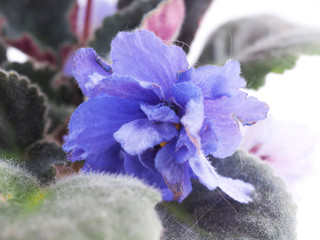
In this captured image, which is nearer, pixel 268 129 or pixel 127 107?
pixel 127 107

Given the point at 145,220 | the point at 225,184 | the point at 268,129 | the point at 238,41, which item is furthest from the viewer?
the point at 238,41

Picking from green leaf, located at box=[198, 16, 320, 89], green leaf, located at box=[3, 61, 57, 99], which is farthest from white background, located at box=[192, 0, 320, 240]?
green leaf, located at box=[3, 61, 57, 99]

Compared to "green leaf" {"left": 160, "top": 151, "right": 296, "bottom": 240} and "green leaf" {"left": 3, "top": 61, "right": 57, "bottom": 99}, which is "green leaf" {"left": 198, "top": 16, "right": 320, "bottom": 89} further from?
"green leaf" {"left": 3, "top": 61, "right": 57, "bottom": 99}

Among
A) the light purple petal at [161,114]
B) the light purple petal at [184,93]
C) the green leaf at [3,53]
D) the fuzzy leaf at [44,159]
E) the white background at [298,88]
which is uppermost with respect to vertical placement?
the light purple petal at [184,93]

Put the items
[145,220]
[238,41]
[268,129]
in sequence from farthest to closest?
[238,41] < [268,129] < [145,220]

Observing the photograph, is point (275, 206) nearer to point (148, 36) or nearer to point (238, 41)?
point (148, 36)

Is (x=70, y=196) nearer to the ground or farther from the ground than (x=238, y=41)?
farther from the ground

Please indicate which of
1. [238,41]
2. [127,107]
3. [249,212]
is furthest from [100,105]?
[238,41]

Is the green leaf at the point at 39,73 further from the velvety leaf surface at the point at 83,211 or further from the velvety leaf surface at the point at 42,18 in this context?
the velvety leaf surface at the point at 83,211

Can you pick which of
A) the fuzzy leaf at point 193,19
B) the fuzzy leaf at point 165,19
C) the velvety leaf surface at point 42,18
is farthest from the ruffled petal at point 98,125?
the velvety leaf surface at point 42,18
